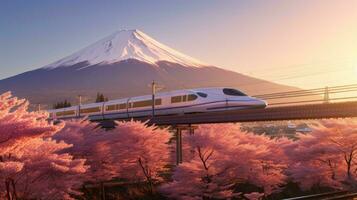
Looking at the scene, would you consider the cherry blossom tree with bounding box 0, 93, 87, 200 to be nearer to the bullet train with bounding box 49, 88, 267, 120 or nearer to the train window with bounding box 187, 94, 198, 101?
the bullet train with bounding box 49, 88, 267, 120

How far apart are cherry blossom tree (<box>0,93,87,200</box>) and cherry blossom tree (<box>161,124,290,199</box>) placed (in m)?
8.10

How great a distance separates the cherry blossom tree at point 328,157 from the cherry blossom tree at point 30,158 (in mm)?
18143

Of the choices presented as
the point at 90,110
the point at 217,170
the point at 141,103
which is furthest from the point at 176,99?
the point at 90,110

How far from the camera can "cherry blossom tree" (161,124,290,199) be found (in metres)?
32.3

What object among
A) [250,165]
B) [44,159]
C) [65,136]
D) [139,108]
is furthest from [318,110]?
[139,108]

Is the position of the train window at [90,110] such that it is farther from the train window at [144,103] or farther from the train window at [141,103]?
the train window at [144,103]

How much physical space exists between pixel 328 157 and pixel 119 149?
1557 centimetres

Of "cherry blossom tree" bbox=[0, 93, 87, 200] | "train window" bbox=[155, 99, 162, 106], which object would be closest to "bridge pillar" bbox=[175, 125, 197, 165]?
"train window" bbox=[155, 99, 162, 106]

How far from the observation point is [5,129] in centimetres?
1611

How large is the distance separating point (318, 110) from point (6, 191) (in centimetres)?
1493

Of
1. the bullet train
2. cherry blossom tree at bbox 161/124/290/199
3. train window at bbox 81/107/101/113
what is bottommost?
cherry blossom tree at bbox 161/124/290/199

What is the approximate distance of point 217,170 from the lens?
109ft

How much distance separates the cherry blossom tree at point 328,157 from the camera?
3491cm

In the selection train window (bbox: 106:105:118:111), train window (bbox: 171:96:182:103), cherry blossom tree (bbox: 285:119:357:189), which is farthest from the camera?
train window (bbox: 106:105:118:111)
